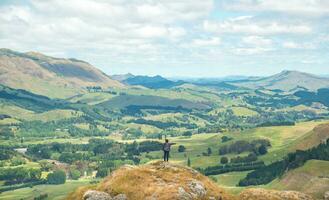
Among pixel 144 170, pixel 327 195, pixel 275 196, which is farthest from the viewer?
pixel 327 195

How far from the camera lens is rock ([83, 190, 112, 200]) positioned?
101 metres

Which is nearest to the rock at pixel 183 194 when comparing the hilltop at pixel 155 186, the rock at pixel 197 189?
the hilltop at pixel 155 186

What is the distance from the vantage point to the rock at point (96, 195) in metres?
101

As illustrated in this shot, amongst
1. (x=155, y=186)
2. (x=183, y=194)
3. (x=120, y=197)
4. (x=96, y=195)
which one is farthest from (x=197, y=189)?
(x=96, y=195)

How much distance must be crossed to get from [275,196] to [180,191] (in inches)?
1137

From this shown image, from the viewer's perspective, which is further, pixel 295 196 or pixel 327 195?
pixel 327 195

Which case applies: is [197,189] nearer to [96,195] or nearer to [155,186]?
[155,186]

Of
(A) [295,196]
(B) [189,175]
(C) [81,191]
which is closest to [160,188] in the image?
(B) [189,175]

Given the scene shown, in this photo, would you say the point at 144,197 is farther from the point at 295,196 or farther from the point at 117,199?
the point at 295,196

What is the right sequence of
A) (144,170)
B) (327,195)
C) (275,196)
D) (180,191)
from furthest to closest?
(327,195) → (275,196) → (144,170) → (180,191)

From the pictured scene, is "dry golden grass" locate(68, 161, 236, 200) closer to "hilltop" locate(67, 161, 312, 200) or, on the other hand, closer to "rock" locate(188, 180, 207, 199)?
"hilltop" locate(67, 161, 312, 200)

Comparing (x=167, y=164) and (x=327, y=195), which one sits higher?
(x=167, y=164)

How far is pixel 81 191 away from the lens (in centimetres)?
11006

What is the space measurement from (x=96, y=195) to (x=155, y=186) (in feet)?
40.4
